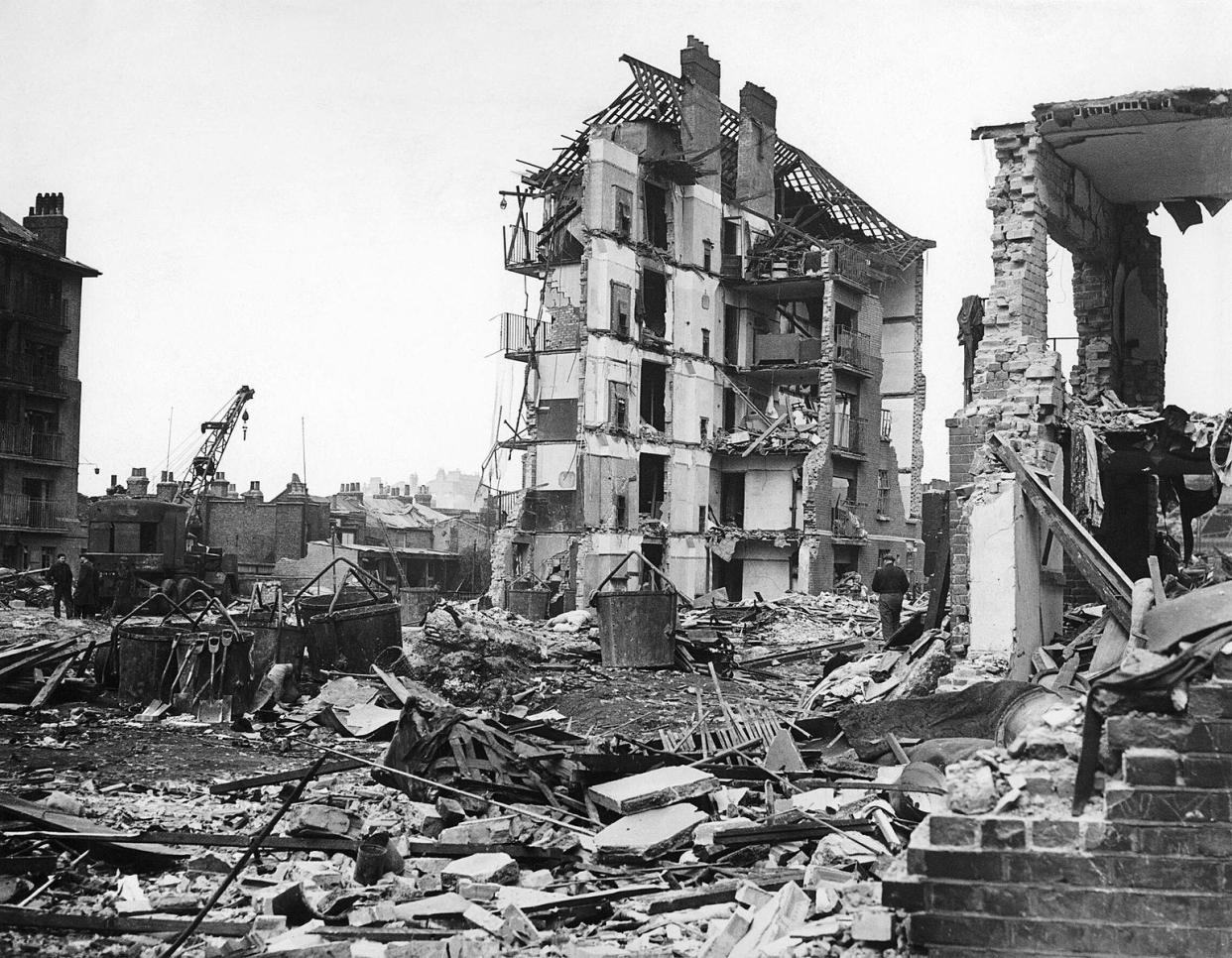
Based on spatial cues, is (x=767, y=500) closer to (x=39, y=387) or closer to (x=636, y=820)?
(x=39, y=387)

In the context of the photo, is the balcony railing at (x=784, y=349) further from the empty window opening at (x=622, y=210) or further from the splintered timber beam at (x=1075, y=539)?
the splintered timber beam at (x=1075, y=539)

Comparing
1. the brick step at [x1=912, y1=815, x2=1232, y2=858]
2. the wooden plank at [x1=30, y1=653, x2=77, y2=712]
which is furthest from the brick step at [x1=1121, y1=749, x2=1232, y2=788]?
the wooden plank at [x1=30, y1=653, x2=77, y2=712]

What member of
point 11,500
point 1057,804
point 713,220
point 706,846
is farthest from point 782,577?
point 1057,804

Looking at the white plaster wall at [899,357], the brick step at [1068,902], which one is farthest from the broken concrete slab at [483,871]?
the white plaster wall at [899,357]

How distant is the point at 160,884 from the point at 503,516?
33.2 metres

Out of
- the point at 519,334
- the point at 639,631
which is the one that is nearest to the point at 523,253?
the point at 519,334

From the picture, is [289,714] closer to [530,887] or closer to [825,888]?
[530,887]

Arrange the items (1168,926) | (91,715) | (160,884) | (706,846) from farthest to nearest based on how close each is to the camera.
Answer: (91,715) → (706,846) → (160,884) → (1168,926)

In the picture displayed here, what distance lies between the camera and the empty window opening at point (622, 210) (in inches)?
1517

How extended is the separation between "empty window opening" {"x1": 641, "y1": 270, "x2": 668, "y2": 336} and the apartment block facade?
2065cm

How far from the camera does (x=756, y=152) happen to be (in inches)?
1722

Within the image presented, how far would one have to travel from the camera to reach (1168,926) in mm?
4504

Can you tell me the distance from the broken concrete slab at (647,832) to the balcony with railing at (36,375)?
39.5m

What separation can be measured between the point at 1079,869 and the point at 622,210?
35885 mm
